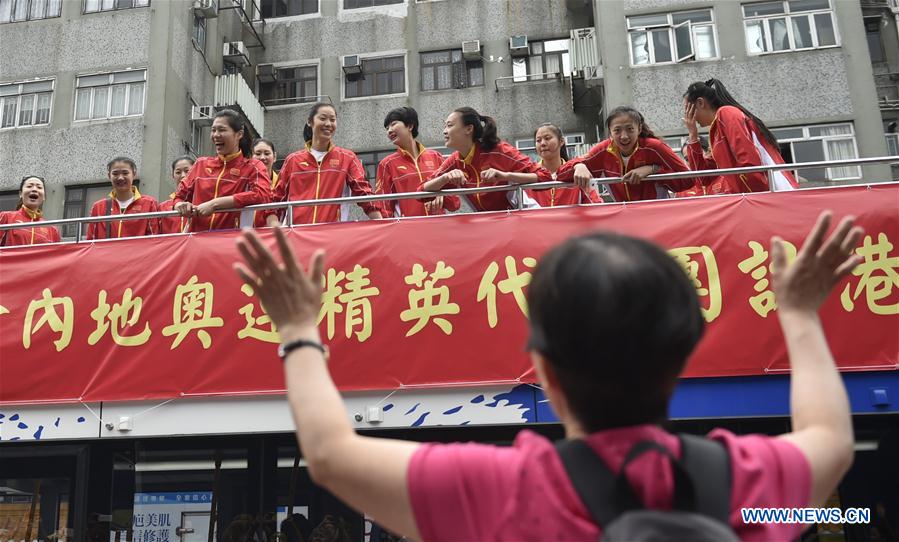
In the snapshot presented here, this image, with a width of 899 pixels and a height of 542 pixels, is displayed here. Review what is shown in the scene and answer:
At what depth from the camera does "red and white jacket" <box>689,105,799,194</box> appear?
504 centimetres

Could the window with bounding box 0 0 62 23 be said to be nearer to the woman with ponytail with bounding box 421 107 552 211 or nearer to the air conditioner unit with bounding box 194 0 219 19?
the air conditioner unit with bounding box 194 0 219 19

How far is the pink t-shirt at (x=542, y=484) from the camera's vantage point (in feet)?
3.31

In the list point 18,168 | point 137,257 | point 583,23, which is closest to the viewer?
point 137,257

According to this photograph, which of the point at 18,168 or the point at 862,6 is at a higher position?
the point at 862,6

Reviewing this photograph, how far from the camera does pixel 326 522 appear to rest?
5344 mm

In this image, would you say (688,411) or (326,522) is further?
(326,522)

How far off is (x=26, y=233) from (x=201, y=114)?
29.4 ft

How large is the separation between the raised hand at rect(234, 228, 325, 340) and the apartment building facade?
12.2 metres

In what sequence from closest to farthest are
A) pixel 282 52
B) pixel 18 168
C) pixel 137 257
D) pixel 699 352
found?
1. pixel 699 352
2. pixel 137 257
3. pixel 18 168
4. pixel 282 52

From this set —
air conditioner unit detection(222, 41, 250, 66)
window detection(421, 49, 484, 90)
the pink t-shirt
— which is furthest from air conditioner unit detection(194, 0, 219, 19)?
the pink t-shirt

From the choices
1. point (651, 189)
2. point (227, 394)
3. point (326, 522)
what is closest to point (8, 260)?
point (227, 394)

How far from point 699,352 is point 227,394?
9.09 ft

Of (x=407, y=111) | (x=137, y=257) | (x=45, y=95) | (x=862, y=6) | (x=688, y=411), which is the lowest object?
(x=688, y=411)

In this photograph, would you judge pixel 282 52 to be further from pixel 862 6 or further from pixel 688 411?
pixel 688 411
